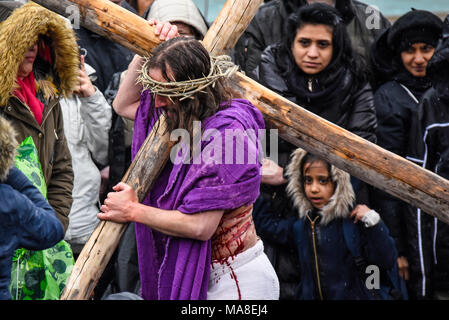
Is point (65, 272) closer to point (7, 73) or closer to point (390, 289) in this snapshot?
point (7, 73)

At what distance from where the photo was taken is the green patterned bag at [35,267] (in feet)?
14.1

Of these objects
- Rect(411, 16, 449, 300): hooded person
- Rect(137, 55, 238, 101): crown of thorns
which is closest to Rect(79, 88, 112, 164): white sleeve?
Rect(137, 55, 238, 101): crown of thorns

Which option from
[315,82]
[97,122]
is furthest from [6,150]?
[315,82]

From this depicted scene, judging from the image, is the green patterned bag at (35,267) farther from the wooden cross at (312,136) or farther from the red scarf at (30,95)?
the wooden cross at (312,136)

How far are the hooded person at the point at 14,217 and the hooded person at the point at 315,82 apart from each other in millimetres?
2159

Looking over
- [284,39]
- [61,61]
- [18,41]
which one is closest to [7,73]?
[18,41]

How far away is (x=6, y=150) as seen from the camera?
3711 mm

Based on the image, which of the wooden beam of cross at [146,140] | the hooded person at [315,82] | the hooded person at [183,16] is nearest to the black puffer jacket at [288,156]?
the hooded person at [315,82]

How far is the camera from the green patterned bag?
14.1 ft

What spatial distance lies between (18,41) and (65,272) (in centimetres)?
123

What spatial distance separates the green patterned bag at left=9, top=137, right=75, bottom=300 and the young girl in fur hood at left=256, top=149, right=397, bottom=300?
5.40 feet

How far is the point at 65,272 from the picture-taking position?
450cm

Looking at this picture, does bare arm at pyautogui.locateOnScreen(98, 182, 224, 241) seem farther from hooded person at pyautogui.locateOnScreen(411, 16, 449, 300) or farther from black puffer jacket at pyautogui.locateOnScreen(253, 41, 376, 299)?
hooded person at pyautogui.locateOnScreen(411, 16, 449, 300)

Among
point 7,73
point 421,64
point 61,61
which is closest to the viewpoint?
point 7,73
